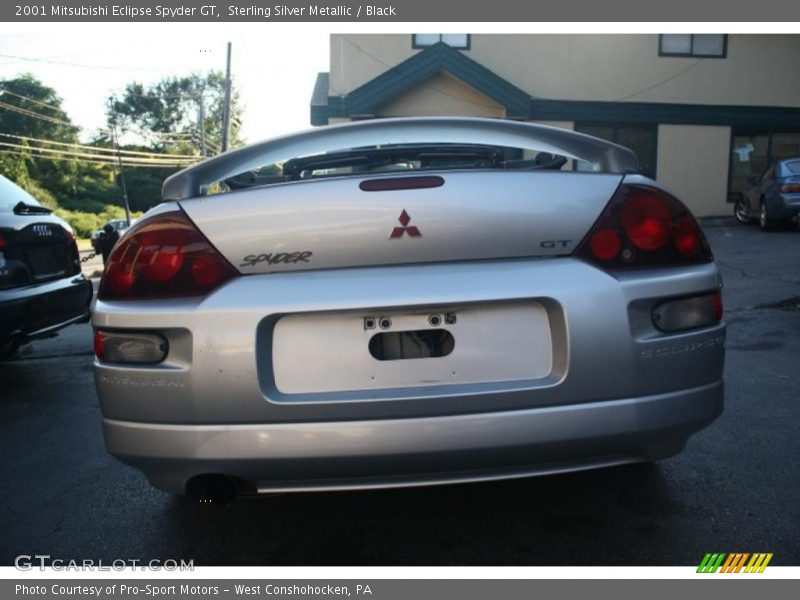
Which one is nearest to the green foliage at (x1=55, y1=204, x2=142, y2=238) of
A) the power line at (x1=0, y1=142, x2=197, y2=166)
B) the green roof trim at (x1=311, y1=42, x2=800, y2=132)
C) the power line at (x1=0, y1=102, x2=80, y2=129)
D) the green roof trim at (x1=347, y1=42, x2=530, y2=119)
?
the power line at (x1=0, y1=142, x2=197, y2=166)

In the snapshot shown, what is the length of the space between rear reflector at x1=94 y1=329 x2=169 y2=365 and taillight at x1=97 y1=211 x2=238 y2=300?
0.12 m

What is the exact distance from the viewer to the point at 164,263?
1.96 metres

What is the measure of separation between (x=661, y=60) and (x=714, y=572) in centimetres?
1633

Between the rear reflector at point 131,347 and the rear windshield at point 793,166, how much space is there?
1269 cm

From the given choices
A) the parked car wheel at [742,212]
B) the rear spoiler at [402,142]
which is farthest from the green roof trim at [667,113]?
the rear spoiler at [402,142]

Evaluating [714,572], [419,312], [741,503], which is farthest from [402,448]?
[741,503]

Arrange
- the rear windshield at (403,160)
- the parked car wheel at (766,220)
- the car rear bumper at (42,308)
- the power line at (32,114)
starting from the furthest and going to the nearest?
the power line at (32,114), the parked car wheel at (766,220), the car rear bumper at (42,308), the rear windshield at (403,160)

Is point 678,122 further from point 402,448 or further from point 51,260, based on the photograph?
point 402,448

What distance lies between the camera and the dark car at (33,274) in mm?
3996

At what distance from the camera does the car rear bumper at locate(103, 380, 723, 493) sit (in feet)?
5.99

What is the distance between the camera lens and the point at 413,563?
6.92ft

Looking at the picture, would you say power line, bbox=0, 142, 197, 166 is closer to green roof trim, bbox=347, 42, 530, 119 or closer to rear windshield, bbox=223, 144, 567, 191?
green roof trim, bbox=347, 42, 530, 119

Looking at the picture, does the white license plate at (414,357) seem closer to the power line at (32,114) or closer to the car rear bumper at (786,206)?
the car rear bumper at (786,206)

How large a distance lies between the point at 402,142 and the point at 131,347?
1182 mm
